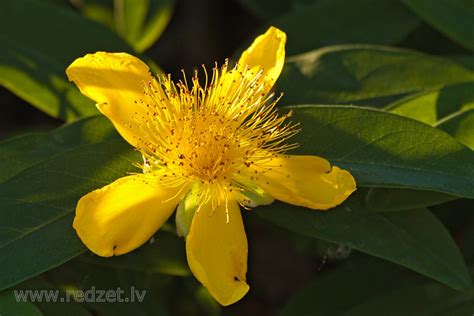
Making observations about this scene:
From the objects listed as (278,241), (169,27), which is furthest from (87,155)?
(169,27)

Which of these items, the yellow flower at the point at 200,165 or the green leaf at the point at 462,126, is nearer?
the yellow flower at the point at 200,165

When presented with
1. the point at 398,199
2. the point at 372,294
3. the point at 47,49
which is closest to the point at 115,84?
the point at 47,49

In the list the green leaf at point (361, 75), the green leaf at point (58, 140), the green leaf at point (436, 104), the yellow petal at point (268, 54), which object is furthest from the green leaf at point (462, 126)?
the green leaf at point (58, 140)

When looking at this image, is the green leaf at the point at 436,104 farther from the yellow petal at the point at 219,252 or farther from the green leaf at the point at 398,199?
Result: the yellow petal at the point at 219,252

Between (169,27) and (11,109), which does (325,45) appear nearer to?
(169,27)

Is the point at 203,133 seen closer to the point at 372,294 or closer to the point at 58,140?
the point at 58,140

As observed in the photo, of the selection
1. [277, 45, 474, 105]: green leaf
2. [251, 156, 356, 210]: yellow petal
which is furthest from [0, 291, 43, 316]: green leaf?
[277, 45, 474, 105]: green leaf
